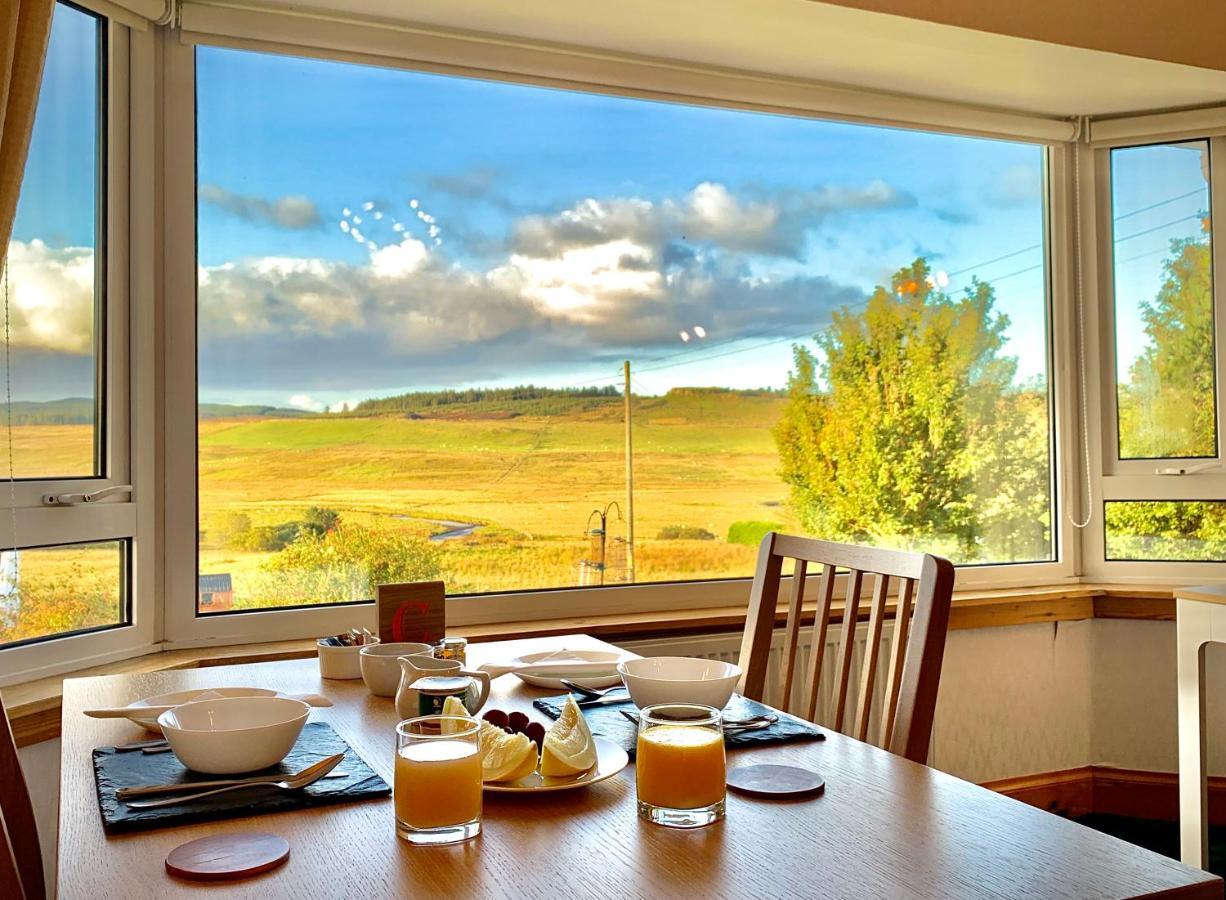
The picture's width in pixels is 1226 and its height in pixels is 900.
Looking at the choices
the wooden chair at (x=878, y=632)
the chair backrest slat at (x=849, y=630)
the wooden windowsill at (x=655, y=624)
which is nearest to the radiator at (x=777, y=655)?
the wooden windowsill at (x=655, y=624)

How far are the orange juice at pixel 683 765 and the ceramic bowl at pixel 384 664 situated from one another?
0.59m

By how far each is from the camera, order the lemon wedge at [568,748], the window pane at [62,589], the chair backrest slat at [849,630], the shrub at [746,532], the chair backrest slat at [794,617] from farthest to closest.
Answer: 1. the shrub at [746,532]
2. the window pane at [62,589]
3. the chair backrest slat at [794,617]
4. the chair backrest slat at [849,630]
5. the lemon wedge at [568,748]

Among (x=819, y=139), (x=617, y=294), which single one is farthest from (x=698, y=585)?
(x=819, y=139)

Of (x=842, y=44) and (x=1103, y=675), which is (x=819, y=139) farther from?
(x=1103, y=675)

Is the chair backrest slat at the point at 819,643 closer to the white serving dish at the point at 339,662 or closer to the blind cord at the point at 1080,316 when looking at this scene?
the white serving dish at the point at 339,662

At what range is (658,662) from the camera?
4.65 feet

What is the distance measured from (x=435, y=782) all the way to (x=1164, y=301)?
320cm

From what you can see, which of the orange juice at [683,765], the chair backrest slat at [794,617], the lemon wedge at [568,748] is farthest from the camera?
the chair backrest slat at [794,617]

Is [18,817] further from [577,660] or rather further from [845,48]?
[845,48]

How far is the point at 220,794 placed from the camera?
3.58 ft

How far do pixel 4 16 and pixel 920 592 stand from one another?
1723 millimetres

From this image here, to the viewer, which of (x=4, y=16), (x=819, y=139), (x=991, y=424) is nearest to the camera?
(x=4, y=16)

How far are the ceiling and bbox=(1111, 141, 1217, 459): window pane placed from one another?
0.70ft

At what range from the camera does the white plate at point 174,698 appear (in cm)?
134
